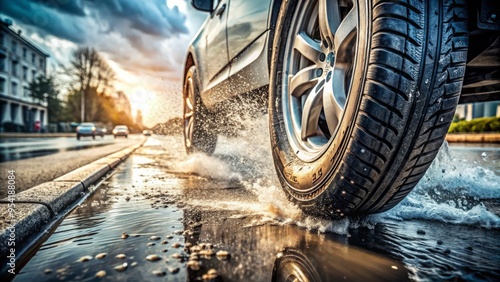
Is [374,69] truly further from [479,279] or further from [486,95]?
[486,95]

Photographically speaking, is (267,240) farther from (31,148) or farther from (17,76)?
(17,76)

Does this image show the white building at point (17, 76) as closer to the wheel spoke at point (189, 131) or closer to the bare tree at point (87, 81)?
the bare tree at point (87, 81)

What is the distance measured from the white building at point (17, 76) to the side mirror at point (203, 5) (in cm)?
3983

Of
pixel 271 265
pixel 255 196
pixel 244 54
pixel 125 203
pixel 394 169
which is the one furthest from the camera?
pixel 244 54

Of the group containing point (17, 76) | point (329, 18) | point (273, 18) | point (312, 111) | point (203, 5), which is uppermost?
point (17, 76)

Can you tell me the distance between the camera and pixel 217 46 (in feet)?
10.7

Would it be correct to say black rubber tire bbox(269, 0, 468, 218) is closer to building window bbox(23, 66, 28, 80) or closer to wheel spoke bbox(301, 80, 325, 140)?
wheel spoke bbox(301, 80, 325, 140)

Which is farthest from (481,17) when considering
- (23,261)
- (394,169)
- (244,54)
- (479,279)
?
(23,261)

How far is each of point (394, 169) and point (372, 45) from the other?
502 mm

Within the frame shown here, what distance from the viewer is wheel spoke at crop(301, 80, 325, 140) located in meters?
1.78

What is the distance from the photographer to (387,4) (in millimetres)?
1254

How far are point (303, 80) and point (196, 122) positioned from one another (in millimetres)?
2567

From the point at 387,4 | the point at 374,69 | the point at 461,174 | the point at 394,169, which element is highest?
the point at 387,4

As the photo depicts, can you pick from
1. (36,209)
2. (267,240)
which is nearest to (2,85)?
(36,209)
